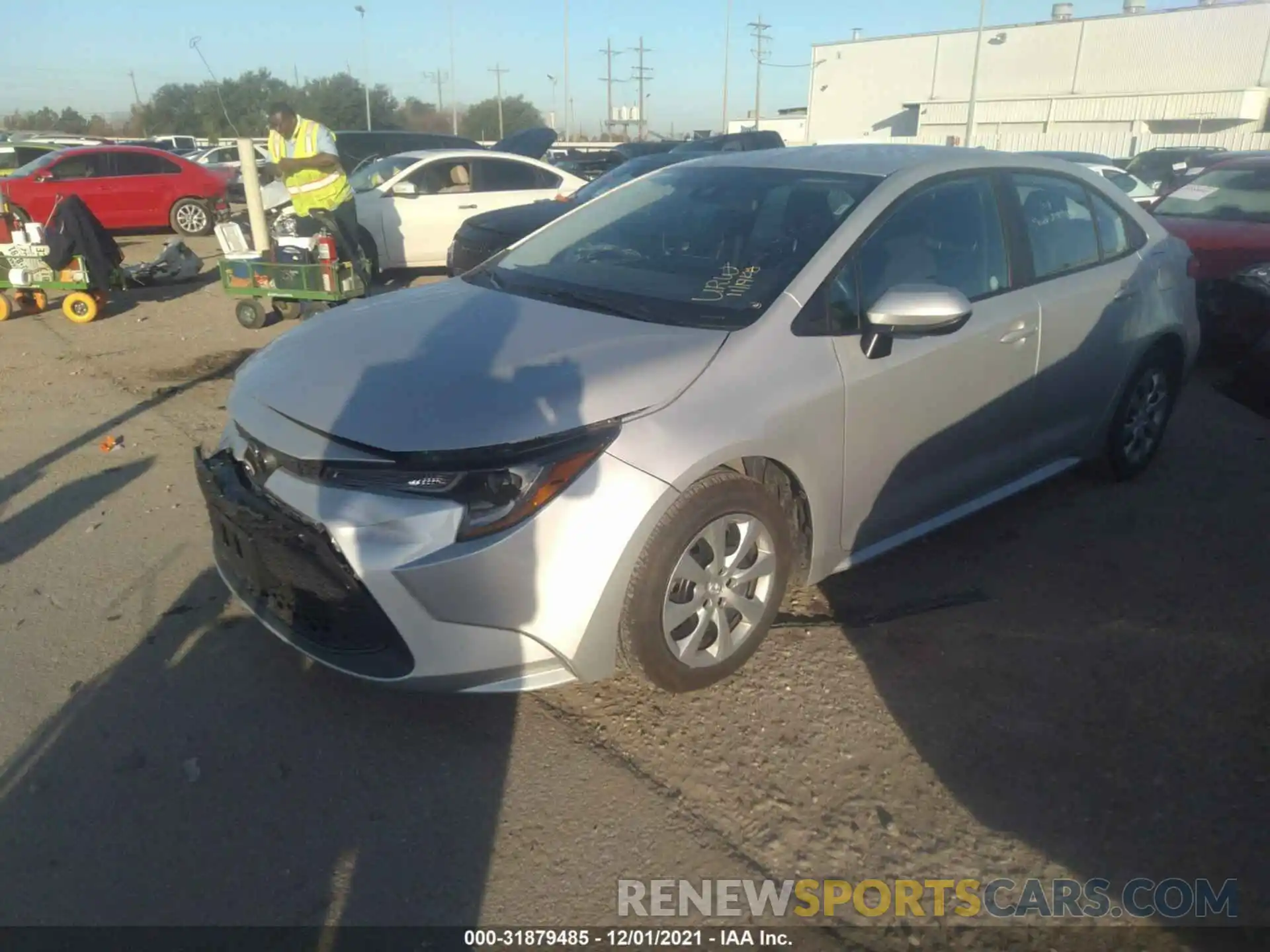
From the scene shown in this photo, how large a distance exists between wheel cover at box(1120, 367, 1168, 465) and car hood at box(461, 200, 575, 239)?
18.3 feet

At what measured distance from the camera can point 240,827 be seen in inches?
101

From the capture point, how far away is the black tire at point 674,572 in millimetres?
2779

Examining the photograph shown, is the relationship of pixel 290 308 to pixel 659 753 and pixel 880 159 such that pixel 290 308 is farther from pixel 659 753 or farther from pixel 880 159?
pixel 659 753

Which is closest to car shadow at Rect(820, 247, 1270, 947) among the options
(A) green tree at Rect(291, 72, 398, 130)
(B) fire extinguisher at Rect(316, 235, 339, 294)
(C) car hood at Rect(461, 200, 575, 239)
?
(C) car hood at Rect(461, 200, 575, 239)

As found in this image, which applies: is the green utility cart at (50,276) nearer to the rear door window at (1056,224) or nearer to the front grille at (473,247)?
the front grille at (473,247)

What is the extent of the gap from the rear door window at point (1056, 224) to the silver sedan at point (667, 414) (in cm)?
2

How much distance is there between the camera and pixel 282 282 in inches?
336

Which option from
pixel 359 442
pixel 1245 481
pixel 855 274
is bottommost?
pixel 1245 481

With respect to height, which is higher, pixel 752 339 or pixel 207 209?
pixel 752 339

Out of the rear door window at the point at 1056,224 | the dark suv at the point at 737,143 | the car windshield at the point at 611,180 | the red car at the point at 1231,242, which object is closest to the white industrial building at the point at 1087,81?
the dark suv at the point at 737,143

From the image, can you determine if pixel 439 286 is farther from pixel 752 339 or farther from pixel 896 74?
pixel 896 74

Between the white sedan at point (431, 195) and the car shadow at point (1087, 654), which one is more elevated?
the white sedan at point (431, 195)

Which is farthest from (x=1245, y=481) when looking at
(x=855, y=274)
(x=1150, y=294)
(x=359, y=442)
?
(x=359, y=442)

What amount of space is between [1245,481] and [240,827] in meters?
5.07
